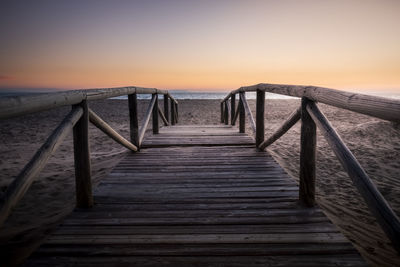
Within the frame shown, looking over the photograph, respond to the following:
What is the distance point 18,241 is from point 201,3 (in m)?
12.5

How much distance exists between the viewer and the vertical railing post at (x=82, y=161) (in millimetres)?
2021

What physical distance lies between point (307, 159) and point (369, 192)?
2.70 feet

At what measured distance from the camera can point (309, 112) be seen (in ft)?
6.56

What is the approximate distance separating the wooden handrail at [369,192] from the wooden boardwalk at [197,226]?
348 mm

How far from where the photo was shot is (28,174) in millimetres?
1323

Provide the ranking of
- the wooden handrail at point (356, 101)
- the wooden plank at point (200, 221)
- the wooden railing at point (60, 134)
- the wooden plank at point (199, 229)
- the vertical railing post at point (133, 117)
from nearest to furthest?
1. the wooden handrail at point (356, 101)
2. the wooden railing at point (60, 134)
3. the wooden plank at point (199, 229)
4. the wooden plank at point (200, 221)
5. the vertical railing post at point (133, 117)

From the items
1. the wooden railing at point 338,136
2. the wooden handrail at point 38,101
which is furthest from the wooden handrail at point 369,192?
the wooden handrail at point 38,101

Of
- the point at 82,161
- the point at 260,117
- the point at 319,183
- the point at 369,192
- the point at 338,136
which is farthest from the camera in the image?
the point at 260,117

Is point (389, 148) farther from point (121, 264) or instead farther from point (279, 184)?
point (121, 264)

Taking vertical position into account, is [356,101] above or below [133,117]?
above

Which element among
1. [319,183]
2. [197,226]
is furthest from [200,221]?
[319,183]

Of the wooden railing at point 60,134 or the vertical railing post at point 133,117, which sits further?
the vertical railing post at point 133,117

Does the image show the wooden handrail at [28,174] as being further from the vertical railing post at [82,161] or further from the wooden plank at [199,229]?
the wooden plank at [199,229]

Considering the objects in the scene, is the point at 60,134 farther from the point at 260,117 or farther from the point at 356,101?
the point at 260,117
